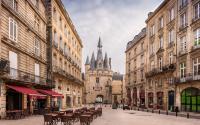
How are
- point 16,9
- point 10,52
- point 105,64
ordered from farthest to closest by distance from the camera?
1. point 105,64
2. point 16,9
3. point 10,52

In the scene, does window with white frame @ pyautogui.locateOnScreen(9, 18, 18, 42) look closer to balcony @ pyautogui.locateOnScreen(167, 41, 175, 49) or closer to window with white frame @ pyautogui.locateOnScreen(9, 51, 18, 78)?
window with white frame @ pyautogui.locateOnScreen(9, 51, 18, 78)

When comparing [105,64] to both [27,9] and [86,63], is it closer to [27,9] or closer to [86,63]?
[86,63]

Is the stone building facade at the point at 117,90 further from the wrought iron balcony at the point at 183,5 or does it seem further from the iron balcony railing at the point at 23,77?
the iron balcony railing at the point at 23,77

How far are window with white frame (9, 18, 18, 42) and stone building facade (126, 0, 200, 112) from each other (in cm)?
1944

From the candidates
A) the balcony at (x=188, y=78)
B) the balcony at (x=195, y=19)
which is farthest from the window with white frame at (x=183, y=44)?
the balcony at (x=188, y=78)

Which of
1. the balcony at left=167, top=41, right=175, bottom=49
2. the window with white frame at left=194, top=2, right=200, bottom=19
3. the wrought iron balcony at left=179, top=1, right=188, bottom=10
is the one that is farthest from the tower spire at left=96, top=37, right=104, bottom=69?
the window with white frame at left=194, top=2, right=200, bottom=19

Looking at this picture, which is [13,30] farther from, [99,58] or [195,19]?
[99,58]

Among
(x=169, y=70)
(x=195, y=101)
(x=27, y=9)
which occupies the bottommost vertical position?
(x=195, y=101)

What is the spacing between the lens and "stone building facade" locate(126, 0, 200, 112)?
113 feet

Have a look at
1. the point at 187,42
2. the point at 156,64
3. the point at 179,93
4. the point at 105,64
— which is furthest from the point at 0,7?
the point at 105,64

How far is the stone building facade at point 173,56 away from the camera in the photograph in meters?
34.6

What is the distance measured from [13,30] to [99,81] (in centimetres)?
8647

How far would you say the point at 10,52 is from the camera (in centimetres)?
2442

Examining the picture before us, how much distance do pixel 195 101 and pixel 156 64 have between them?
13.4m
